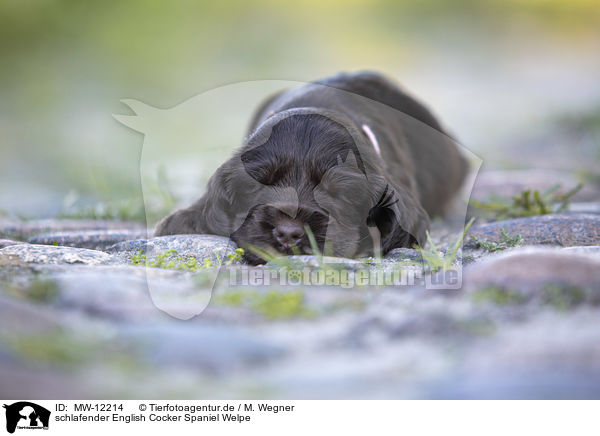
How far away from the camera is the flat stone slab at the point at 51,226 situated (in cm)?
481

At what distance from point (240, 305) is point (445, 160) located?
3.82m

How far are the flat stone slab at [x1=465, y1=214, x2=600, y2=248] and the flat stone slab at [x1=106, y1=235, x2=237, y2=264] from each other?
150 centimetres

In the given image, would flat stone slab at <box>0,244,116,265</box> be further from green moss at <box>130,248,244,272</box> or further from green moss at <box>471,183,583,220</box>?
green moss at <box>471,183,583,220</box>

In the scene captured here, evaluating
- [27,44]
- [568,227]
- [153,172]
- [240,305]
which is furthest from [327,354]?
[27,44]

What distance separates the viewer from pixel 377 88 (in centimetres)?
568

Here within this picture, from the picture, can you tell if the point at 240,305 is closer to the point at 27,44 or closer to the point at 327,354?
the point at 327,354

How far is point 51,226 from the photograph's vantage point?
5.10m

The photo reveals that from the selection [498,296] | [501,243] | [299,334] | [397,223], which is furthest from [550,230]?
[299,334]

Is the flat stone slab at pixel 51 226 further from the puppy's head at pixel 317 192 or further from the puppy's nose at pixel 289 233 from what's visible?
the puppy's nose at pixel 289 233

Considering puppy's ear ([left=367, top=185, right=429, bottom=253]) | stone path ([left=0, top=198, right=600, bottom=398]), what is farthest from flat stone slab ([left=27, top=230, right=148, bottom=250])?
puppy's ear ([left=367, top=185, right=429, bottom=253])

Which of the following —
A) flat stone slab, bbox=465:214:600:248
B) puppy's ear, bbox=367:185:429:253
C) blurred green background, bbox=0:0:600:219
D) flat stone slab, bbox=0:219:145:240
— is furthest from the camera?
blurred green background, bbox=0:0:600:219

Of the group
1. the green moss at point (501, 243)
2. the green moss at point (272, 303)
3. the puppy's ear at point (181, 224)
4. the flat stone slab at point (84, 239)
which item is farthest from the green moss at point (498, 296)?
the flat stone slab at point (84, 239)

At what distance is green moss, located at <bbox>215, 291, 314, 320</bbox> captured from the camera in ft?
8.47
